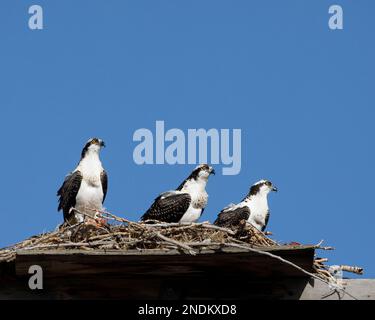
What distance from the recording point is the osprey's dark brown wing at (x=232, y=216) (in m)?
12.6

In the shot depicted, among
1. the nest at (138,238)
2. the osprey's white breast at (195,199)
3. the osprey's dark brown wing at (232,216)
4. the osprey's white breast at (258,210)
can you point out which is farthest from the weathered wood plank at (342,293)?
the osprey's white breast at (258,210)

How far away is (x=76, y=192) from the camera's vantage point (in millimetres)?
13266

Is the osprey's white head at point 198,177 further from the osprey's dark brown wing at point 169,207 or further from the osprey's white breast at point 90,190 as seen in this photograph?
the osprey's white breast at point 90,190

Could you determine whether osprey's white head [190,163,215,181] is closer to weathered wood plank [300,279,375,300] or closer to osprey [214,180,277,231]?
osprey [214,180,277,231]

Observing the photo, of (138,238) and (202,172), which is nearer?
(138,238)

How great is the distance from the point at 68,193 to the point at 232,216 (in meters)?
2.16

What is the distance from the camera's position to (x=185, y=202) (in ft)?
41.7

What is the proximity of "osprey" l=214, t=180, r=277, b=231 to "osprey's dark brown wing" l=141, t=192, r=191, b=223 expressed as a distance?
0.47 metres

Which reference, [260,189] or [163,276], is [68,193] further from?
[163,276]

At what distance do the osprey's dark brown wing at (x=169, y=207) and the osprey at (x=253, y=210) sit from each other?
1.55ft

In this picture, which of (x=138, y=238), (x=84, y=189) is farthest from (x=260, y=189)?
(x=138, y=238)

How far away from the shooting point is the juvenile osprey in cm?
1252

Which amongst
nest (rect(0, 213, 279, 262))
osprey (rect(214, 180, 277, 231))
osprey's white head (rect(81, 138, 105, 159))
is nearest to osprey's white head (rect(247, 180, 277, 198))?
osprey (rect(214, 180, 277, 231))
